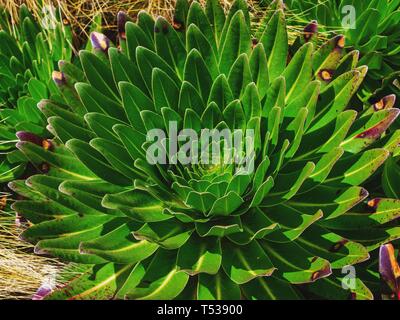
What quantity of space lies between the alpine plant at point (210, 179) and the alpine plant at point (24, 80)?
346 millimetres

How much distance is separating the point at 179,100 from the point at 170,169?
21 centimetres

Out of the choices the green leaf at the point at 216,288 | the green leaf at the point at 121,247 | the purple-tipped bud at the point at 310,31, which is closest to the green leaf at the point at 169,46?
the purple-tipped bud at the point at 310,31

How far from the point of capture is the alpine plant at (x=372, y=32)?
2041mm

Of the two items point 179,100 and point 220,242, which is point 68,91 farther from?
point 220,242

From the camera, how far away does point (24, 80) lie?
6.86 feet

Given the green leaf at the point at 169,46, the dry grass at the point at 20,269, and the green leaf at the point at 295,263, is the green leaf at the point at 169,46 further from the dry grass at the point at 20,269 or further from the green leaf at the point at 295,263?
the dry grass at the point at 20,269

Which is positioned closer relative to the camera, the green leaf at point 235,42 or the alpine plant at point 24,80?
the green leaf at point 235,42

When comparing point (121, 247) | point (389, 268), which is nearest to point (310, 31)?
point (389, 268)

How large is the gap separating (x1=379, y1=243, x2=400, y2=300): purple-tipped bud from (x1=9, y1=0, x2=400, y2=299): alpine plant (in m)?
0.06

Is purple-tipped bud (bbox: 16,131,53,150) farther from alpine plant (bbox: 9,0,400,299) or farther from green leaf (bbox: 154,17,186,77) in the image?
green leaf (bbox: 154,17,186,77)

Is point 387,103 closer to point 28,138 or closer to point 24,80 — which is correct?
point 28,138

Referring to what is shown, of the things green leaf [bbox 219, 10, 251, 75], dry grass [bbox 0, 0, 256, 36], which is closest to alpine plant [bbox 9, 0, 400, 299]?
green leaf [bbox 219, 10, 251, 75]

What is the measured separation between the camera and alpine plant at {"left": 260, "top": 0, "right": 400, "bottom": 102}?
2.04 metres

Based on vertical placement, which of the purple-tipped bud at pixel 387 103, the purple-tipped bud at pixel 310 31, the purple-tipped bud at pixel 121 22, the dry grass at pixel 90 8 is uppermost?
the dry grass at pixel 90 8
